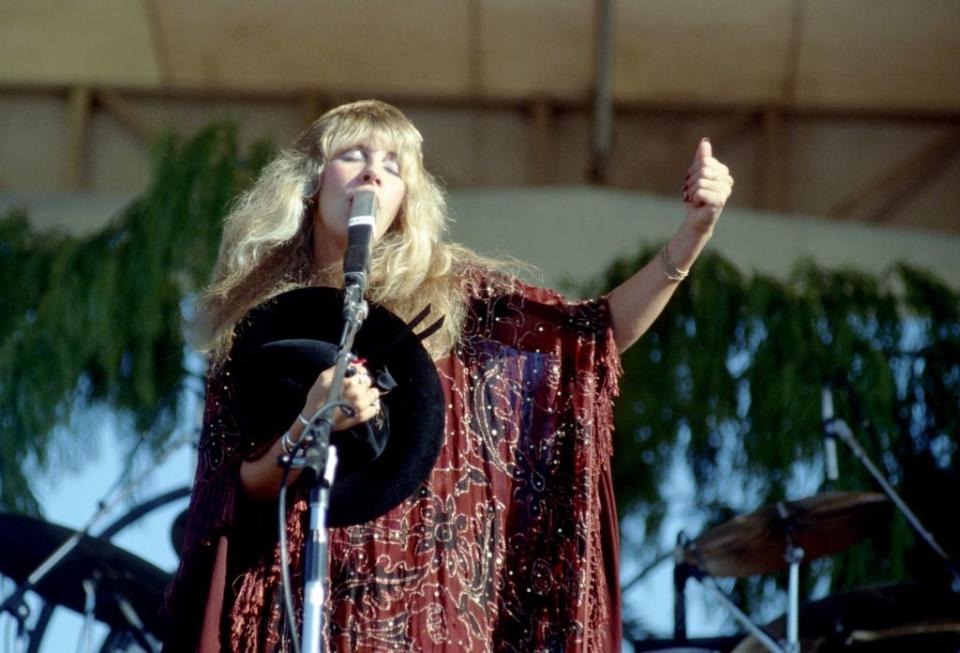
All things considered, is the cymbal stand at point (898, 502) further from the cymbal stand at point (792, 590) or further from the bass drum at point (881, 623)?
the cymbal stand at point (792, 590)

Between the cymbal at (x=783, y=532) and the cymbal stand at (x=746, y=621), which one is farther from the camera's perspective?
the cymbal at (x=783, y=532)

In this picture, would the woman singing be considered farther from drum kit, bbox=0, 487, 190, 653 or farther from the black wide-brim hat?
drum kit, bbox=0, 487, 190, 653

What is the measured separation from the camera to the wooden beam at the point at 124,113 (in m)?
6.25

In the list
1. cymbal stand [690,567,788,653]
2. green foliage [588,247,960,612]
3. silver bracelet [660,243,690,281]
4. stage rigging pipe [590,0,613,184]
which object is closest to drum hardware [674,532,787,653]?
cymbal stand [690,567,788,653]

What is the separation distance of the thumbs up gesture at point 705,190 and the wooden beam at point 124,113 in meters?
4.37

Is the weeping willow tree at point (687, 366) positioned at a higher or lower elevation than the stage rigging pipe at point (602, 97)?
lower

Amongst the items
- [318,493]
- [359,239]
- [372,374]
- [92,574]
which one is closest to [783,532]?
[92,574]

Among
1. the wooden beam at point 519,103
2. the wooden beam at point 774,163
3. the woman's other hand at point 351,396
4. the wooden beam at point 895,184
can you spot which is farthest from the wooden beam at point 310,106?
the woman's other hand at point 351,396

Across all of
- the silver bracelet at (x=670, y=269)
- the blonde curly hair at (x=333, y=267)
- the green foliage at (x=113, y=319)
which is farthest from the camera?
the green foliage at (x=113, y=319)

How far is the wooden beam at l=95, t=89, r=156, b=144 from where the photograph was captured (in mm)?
6250

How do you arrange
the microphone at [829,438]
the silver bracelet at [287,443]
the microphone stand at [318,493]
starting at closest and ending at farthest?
the microphone stand at [318,493]
the silver bracelet at [287,443]
the microphone at [829,438]

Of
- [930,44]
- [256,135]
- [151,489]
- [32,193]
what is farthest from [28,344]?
[930,44]

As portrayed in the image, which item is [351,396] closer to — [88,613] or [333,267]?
[333,267]

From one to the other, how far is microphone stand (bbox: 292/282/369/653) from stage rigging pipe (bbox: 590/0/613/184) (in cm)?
395
